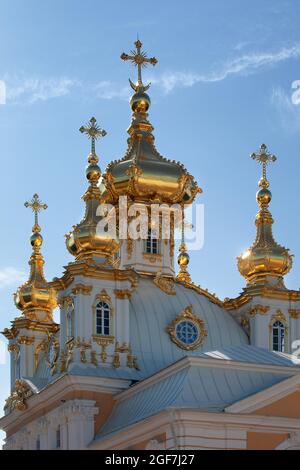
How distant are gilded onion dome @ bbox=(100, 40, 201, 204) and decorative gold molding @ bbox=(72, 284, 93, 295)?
5368 millimetres

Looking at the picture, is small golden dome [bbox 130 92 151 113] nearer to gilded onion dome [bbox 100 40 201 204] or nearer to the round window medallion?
gilded onion dome [bbox 100 40 201 204]

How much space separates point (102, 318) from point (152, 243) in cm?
513

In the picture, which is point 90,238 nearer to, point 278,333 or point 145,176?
point 145,176

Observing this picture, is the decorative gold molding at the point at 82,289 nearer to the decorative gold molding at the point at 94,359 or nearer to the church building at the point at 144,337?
the church building at the point at 144,337

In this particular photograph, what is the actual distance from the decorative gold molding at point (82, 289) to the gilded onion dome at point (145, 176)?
537 cm

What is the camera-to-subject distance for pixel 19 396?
4984 centimetres

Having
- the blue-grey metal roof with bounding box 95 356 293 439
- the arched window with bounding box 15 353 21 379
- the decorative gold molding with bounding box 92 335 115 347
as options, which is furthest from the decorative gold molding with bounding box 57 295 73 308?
the blue-grey metal roof with bounding box 95 356 293 439

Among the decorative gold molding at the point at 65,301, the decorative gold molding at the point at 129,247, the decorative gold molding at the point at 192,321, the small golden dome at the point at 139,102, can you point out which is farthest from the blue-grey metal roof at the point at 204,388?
the small golden dome at the point at 139,102

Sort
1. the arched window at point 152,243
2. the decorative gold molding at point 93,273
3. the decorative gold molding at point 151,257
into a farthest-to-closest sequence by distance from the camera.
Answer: the arched window at point 152,243 → the decorative gold molding at point 151,257 → the decorative gold molding at point 93,273

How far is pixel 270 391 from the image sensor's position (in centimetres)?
3934

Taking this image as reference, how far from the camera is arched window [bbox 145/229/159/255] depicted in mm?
50938

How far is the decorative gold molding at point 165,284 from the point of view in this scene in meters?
48.8
